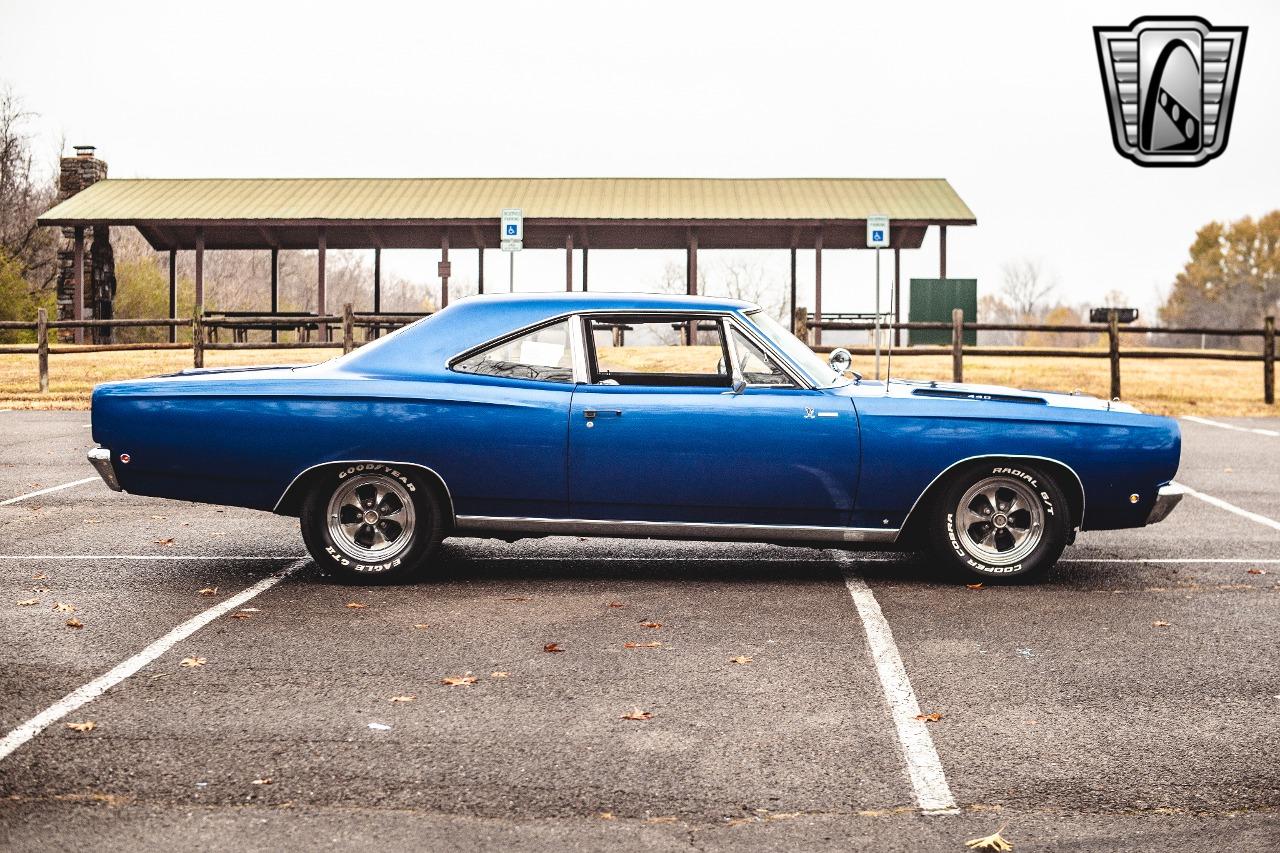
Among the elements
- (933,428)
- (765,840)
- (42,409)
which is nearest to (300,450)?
(933,428)

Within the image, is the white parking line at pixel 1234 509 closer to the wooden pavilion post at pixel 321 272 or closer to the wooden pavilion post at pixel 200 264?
the wooden pavilion post at pixel 321 272

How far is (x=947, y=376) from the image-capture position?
27391 mm

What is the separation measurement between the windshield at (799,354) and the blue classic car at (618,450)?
2 centimetres

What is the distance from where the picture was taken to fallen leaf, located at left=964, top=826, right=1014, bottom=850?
3.61 m

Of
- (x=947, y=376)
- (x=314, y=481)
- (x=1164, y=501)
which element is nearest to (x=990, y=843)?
(x=1164, y=501)

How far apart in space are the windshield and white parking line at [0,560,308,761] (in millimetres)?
2838

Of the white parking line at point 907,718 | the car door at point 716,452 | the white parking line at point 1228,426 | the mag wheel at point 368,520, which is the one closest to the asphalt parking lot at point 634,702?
the white parking line at point 907,718

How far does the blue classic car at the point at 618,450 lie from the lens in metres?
6.98

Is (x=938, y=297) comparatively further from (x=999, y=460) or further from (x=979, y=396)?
(x=999, y=460)

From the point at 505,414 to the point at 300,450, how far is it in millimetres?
1037

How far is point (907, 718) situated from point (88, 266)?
35504 millimetres

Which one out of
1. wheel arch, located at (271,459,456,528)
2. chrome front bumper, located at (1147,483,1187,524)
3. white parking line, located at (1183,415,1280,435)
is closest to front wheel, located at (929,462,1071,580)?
chrome front bumper, located at (1147,483,1187,524)

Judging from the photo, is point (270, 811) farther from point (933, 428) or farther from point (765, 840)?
point (933, 428)

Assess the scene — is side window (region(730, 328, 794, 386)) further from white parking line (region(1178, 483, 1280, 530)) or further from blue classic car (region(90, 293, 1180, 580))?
white parking line (region(1178, 483, 1280, 530))
